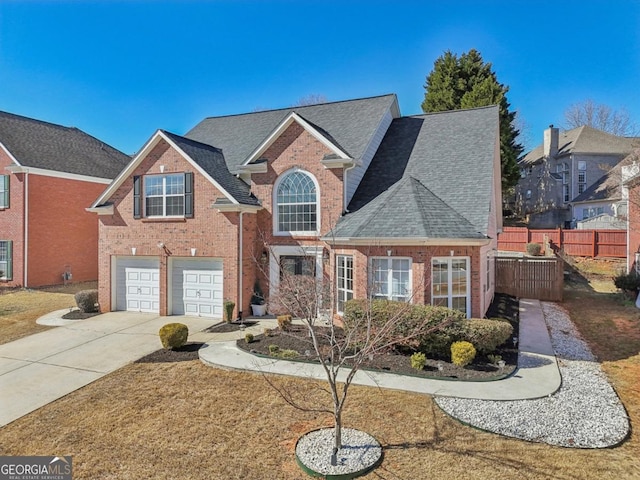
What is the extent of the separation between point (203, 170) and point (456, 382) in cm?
1208

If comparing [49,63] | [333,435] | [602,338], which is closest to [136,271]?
[49,63]

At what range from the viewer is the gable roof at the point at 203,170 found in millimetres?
15093

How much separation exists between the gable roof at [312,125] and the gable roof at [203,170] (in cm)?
79

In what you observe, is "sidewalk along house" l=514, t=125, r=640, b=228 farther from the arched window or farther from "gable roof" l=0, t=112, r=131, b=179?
"gable roof" l=0, t=112, r=131, b=179

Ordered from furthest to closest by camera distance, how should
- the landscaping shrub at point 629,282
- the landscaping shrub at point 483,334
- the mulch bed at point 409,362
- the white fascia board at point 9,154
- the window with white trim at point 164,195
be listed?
the white fascia board at point 9,154 < the landscaping shrub at point 629,282 < the window with white trim at point 164,195 < the landscaping shrub at point 483,334 < the mulch bed at point 409,362

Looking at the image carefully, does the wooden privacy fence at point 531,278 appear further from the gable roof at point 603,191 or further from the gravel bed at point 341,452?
the gable roof at point 603,191

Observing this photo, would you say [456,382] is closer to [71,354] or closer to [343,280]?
[343,280]

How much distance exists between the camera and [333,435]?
6.48 meters

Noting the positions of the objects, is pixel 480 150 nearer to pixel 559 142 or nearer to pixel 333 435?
pixel 333 435

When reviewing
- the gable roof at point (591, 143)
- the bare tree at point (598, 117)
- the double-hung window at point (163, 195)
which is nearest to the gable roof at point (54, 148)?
the double-hung window at point (163, 195)

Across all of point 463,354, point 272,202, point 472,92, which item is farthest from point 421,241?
point 472,92

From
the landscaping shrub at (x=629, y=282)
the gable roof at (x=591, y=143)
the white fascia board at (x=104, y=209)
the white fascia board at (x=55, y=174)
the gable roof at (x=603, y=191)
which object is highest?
the gable roof at (x=591, y=143)

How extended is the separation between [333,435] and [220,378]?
3922mm

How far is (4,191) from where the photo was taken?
893 inches
